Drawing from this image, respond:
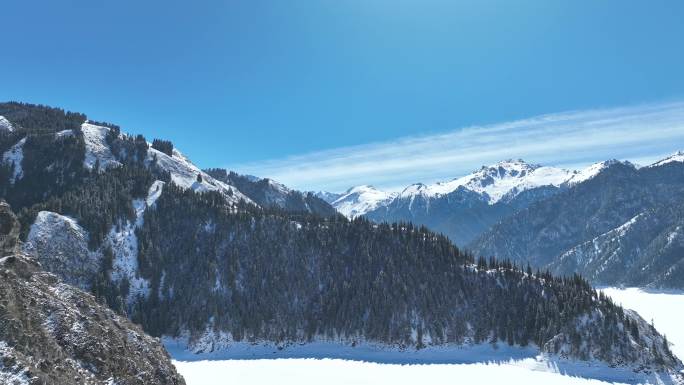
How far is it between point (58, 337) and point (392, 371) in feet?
303

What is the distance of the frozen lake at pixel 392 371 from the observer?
382ft

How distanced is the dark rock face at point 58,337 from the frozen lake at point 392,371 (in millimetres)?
53984

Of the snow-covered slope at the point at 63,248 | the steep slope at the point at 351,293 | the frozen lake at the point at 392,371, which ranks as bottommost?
the frozen lake at the point at 392,371

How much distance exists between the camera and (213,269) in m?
175

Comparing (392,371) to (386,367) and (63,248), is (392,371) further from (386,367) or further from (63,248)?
(63,248)

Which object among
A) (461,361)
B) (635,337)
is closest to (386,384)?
(461,361)

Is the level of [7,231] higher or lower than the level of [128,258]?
lower

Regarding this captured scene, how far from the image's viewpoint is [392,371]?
127 meters

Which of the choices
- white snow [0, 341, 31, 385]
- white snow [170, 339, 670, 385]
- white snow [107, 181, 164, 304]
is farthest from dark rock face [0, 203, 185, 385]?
white snow [107, 181, 164, 304]

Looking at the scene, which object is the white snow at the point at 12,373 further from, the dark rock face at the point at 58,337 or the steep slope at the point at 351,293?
the steep slope at the point at 351,293

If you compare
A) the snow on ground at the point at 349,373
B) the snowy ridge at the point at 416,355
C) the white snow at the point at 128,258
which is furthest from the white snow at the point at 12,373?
the white snow at the point at 128,258

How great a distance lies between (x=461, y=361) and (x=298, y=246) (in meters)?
77.9

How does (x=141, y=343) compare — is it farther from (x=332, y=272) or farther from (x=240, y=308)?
(x=332, y=272)

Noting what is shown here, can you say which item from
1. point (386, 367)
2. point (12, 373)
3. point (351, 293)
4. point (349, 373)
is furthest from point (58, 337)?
point (351, 293)
